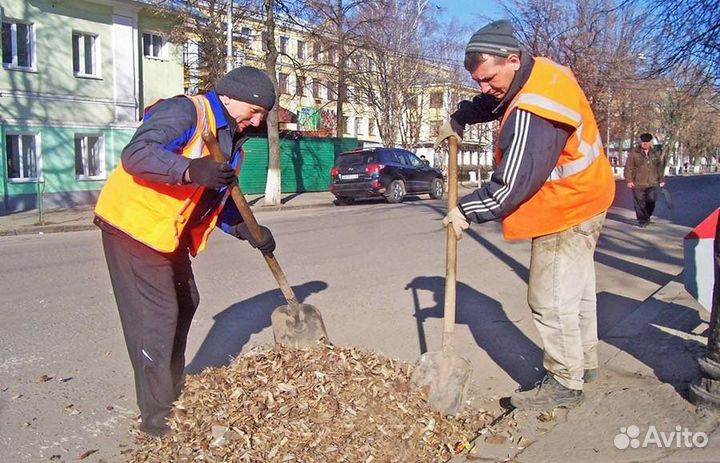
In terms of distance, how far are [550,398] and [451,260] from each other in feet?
2.87

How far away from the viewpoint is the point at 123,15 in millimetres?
22984

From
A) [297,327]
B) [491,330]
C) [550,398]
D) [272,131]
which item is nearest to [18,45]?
[272,131]

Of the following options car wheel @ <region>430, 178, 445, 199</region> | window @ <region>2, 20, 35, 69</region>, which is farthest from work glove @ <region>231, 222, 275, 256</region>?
car wheel @ <region>430, 178, 445, 199</region>

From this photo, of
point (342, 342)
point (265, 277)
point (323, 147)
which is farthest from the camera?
point (323, 147)

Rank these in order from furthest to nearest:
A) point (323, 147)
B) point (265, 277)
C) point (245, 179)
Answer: point (323, 147) → point (245, 179) → point (265, 277)

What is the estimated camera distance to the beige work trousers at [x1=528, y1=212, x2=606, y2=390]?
3.54m

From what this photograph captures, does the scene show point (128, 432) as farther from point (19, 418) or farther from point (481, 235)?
point (481, 235)

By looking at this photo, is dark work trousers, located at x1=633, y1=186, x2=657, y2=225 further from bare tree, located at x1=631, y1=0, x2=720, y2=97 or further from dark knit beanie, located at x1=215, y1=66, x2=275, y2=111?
dark knit beanie, located at x1=215, y1=66, x2=275, y2=111

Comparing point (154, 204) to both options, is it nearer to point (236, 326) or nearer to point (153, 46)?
point (236, 326)

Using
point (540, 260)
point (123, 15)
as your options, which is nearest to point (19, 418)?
point (540, 260)

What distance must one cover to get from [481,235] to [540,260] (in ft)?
28.6

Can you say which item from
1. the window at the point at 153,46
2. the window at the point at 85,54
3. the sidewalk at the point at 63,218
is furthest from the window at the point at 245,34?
the sidewalk at the point at 63,218

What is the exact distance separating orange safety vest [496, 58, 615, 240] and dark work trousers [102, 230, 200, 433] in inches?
69.8

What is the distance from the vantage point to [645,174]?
13156mm
